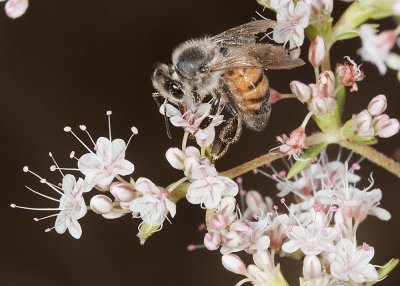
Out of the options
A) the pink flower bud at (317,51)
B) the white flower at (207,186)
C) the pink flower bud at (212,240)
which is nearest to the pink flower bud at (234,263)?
the pink flower bud at (212,240)

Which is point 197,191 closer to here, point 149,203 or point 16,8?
point 149,203

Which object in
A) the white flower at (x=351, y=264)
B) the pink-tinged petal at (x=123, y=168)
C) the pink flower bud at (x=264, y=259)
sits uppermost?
the pink-tinged petal at (x=123, y=168)

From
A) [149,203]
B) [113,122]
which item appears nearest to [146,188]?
[149,203]

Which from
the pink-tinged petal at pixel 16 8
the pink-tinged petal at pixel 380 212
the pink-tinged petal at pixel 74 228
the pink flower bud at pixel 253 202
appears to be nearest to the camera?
the pink-tinged petal at pixel 16 8

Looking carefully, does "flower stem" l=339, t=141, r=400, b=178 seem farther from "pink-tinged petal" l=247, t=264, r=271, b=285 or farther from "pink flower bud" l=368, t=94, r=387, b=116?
"pink-tinged petal" l=247, t=264, r=271, b=285

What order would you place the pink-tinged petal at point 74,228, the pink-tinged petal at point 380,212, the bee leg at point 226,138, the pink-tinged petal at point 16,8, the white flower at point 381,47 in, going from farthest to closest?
the pink-tinged petal at point 380,212, the bee leg at point 226,138, the pink-tinged petal at point 74,228, the pink-tinged petal at point 16,8, the white flower at point 381,47

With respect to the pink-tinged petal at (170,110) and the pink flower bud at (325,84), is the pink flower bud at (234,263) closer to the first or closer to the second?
the pink-tinged petal at (170,110)
